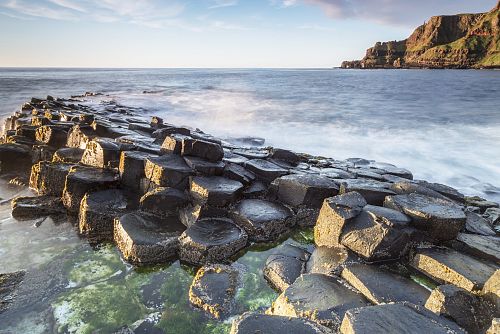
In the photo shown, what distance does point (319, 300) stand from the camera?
2730mm

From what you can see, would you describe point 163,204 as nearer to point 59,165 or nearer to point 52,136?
point 59,165

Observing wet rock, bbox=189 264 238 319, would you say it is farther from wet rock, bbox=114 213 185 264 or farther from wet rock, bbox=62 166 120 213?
wet rock, bbox=62 166 120 213

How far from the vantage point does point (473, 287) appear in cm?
298

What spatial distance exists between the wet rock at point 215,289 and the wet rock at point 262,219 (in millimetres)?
848

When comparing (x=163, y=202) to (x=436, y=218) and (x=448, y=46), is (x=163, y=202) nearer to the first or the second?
(x=436, y=218)

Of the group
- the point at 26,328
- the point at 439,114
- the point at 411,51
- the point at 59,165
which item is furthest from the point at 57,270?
the point at 411,51

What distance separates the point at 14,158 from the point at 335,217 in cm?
706

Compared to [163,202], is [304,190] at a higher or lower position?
higher

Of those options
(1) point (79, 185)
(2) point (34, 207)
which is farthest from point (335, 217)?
(2) point (34, 207)

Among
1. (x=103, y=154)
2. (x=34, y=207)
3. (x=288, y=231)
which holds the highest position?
(x=103, y=154)

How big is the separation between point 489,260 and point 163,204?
4.10 m

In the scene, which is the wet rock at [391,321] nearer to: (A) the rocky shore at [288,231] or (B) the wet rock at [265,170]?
(A) the rocky shore at [288,231]

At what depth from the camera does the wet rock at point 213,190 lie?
4.53 meters

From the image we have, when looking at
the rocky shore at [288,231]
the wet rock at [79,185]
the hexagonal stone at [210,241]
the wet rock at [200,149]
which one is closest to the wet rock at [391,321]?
the rocky shore at [288,231]
